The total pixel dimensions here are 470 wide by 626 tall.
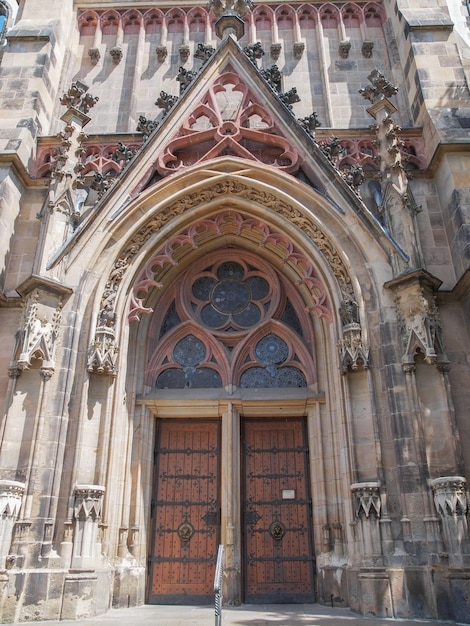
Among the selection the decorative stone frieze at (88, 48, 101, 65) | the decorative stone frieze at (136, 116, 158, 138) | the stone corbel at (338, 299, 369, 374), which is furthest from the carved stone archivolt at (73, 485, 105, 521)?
the decorative stone frieze at (88, 48, 101, 65)

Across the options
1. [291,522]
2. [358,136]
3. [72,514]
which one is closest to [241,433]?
[291,522]

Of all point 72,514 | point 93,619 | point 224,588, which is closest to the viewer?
point 93,619

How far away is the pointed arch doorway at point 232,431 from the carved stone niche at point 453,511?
8.89ft

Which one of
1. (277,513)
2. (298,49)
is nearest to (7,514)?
(277,513)

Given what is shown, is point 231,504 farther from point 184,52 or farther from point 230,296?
point 184,52

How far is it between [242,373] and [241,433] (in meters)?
1.17

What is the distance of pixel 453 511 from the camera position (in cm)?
780

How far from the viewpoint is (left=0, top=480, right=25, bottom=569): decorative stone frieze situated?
7.82 m

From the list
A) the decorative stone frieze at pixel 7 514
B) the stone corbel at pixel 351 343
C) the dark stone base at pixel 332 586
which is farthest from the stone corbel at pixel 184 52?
the dark stone base at pixel 332 586

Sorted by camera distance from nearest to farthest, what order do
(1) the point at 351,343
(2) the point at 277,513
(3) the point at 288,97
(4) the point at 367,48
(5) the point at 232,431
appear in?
(1) the point at 351,343 < (2) the point at 277,513 < (5) the point at 232,431 < (3) the point at 288,97 < (4) the point at 367,48

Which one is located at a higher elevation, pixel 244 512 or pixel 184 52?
pixel 184 52

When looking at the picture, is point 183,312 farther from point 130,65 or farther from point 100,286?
point 130,65

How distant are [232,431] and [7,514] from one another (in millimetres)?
3966

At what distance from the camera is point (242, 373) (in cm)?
1120
